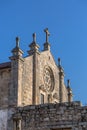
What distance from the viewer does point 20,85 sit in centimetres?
2652

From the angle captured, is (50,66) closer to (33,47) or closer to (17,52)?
(33,47)

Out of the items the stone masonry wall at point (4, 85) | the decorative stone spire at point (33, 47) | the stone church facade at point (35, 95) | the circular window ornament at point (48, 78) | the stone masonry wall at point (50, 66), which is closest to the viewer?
the stone church facade at point (35, 95)

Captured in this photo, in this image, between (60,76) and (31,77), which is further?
(60,76)

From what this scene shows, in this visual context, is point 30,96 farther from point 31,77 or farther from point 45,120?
point 45,120

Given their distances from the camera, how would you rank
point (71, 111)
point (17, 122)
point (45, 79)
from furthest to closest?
1. point (45, 79)
2. point (17, 122)
3. point (71, 111)

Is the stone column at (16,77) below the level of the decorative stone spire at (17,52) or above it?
below

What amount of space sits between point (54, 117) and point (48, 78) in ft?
33.2

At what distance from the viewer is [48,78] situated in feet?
107

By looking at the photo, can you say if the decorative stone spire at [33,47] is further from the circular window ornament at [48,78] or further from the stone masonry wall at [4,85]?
the stone masonry wall at [4,85]

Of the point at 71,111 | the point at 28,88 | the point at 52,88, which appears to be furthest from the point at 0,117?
the point at 52,88

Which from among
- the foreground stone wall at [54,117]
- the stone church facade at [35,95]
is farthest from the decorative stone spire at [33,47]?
the foreground stone wall at [54,117]

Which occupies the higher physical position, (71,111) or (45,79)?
(45,79)

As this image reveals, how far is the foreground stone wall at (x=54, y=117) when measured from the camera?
72.3ft

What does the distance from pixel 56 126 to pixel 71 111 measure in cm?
133
